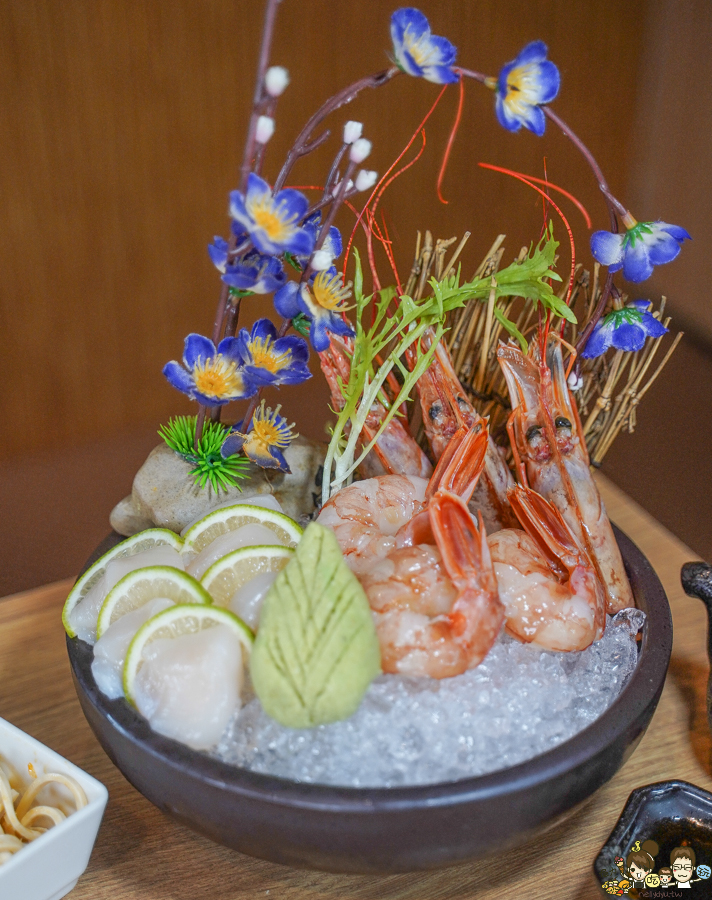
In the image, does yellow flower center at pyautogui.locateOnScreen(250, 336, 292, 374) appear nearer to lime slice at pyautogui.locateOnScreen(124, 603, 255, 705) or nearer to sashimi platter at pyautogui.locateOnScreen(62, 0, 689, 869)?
sashimi platter at pyautogui.locateOnScreen(62, 0, 689, 869)

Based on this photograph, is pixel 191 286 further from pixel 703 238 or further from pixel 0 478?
pixel 703 238

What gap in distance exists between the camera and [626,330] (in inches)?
40.8

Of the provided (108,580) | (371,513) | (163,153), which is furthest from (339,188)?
(163,153)

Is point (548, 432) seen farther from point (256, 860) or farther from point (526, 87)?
point (256, 860)

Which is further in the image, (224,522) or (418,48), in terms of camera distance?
(224,522)

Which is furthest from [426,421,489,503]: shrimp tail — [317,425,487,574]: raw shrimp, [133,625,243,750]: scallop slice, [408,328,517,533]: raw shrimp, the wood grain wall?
the wood grain wall

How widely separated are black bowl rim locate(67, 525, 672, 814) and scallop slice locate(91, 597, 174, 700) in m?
0.01

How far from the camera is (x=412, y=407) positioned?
1.35 m

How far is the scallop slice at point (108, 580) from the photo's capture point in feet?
3.01

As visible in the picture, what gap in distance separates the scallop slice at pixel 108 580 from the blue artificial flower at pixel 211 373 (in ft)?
0.63

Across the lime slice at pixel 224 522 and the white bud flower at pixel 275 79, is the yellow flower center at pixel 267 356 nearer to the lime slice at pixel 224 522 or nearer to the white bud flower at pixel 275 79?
the lime slice at pixel 224 522

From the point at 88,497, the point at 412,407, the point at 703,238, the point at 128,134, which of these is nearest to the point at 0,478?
the point at 88,497

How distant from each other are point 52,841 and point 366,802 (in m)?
0.30

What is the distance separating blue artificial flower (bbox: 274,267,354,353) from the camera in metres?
0.94
